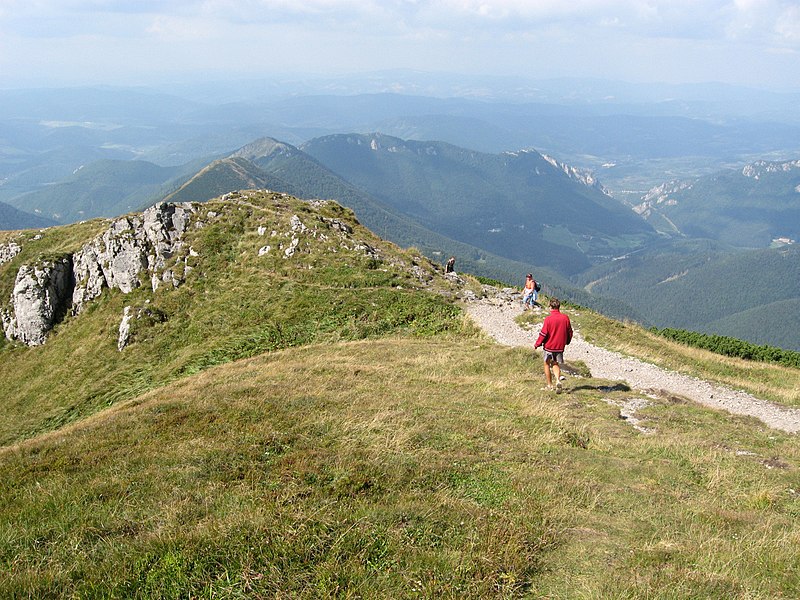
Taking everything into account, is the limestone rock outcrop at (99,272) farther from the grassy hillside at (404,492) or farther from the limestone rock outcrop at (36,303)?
the grassy hillside at (404,492)

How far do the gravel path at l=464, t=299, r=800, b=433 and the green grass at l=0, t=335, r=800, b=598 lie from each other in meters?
3.84

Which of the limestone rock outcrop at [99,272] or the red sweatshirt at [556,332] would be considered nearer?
the red sweatshirt at [556,332]

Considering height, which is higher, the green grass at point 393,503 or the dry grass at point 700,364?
the green grass at point 393,503

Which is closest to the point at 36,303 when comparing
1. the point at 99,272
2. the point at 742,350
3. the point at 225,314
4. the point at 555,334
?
the point at 99,272

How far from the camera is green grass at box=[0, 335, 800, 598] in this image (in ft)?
20.5

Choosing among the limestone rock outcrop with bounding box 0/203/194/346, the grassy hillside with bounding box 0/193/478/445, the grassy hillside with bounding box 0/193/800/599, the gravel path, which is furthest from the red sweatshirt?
the limestone rock outcrop with bounding box 0/203/194/346

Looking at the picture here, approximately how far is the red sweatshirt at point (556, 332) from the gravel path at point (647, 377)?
5131 mm

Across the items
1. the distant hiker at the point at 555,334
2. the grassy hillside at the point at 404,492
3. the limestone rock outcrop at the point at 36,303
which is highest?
the distant hiker at the point at 555,334

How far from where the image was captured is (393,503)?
8.08 metres

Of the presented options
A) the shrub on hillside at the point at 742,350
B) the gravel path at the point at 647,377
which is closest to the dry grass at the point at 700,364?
the gravel path at the point at 647,377

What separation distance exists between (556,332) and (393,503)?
10.5 m

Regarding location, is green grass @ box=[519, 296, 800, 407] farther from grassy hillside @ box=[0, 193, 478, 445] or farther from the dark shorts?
the dark shorts

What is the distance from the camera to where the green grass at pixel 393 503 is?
623 cm

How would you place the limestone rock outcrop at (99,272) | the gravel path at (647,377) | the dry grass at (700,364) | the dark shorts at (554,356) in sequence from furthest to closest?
the limestone rock outcrop at (99,272) → the dry grass at (700,364) → the gravel path at (647,377) → the dark shorts at (554,356)
